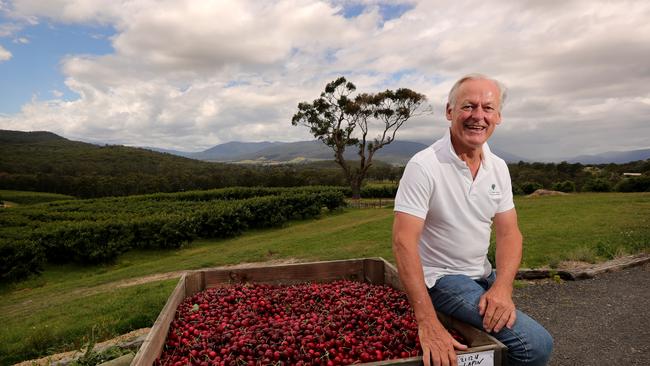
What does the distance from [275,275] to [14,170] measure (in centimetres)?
10291

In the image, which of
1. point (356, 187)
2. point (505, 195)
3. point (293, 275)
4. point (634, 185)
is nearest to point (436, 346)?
point (505, 195)

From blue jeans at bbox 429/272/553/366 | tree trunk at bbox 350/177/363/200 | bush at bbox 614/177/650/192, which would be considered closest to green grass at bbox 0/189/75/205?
tree trunk at bbox 350/177/363/200

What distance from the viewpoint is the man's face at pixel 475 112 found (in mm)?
2664

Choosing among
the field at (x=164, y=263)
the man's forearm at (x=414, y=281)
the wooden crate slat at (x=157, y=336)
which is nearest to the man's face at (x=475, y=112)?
the man's forearm at (x=414, y=281)

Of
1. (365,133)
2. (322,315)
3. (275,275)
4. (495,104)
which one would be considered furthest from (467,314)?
(365,133)

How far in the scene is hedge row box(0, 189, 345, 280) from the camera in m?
15.1

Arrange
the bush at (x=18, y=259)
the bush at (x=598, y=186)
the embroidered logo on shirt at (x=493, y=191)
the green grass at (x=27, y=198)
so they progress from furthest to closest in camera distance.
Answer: the green grass at (x=27, y=198), the bush at (x=598, y=186), the bush at (x=18, y=259), the embroidered logo on shirt at (x=493, y=191)

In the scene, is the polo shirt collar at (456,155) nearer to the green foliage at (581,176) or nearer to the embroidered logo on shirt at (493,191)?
the embroidered logo on shirt at (493,191)

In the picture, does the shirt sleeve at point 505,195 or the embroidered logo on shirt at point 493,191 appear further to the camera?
the shirt sleeve at point 505,195

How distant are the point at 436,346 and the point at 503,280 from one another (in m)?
0.74

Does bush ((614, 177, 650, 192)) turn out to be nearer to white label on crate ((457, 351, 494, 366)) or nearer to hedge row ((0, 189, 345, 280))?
hedge row ((0, 189, 345, 280))

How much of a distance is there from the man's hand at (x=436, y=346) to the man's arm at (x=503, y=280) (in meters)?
0.28

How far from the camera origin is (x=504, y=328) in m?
2.30

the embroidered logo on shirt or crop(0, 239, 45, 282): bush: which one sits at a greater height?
the embroidered logo on shirt
